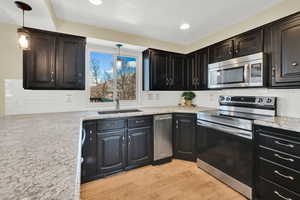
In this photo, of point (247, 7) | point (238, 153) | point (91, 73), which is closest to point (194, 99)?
point (238, 153)

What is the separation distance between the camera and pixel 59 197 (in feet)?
1.47

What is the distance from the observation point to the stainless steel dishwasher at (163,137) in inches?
97.2

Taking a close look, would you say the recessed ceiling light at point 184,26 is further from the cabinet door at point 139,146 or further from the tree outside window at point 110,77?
the cabinet door at point 139,146

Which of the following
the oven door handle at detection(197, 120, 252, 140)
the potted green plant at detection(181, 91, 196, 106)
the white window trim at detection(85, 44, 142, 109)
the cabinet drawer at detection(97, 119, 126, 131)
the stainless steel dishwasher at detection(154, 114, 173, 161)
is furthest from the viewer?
the potted green plant at detection(181, 91, 196, 106)

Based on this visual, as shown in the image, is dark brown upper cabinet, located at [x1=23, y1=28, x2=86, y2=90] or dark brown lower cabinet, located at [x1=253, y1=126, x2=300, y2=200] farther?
dark brown upper cabinet, located at [x1=23, y1=28, x2=86, y2=90]

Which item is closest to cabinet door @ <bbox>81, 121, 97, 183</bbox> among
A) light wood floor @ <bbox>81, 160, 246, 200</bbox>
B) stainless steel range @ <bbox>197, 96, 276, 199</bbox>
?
light wood floor @ <bbox>81, 160, 246, 200</bbox>

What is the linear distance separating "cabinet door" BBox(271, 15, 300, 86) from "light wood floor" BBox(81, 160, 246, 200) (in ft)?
5.04

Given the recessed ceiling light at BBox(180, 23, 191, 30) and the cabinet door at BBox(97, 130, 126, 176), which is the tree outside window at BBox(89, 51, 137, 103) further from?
the recessed ceiling light at BBox(180, 23, 191, 30)

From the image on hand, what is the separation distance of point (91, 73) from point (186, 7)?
6.41 feet

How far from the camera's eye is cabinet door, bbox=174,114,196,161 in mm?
2506

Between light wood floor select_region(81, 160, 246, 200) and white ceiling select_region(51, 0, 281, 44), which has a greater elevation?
white ceiling select_region(51, 0, 281, 44)

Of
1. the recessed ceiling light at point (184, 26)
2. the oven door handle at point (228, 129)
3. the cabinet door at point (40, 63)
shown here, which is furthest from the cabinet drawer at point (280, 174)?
the cabinet door at point (40, 63)

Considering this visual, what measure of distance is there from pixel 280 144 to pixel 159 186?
151 centimetres

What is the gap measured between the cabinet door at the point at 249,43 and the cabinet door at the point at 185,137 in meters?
1.26
